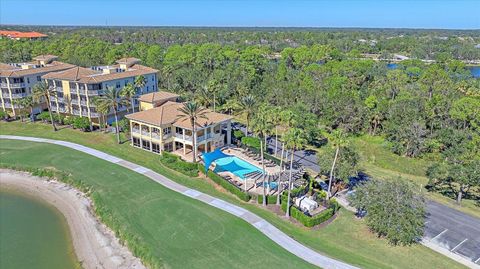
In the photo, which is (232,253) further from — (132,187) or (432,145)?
(432,145)

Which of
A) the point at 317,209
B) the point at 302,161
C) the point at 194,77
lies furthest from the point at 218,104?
the point at 317,209

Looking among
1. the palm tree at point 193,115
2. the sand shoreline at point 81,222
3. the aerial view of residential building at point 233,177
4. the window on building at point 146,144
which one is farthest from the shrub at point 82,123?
the palm tree at point 193,115

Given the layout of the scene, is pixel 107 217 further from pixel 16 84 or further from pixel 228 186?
pixel 16 84

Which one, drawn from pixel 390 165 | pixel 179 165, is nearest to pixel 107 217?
pixel 179 165

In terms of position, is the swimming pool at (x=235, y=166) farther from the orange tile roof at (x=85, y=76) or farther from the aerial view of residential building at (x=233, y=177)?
the orange tile roof at (x=85, y=76)

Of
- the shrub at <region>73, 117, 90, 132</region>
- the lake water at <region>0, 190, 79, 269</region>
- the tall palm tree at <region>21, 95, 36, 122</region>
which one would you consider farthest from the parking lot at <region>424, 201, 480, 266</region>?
the tall palm tree at <region>21, 95, 36, 122</region>

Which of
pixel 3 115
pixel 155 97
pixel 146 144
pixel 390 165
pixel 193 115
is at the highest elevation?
pixel 193 115

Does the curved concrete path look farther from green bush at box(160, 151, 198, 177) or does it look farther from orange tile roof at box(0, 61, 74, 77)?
orange tile roof at box(0, 61, 74, 77)
